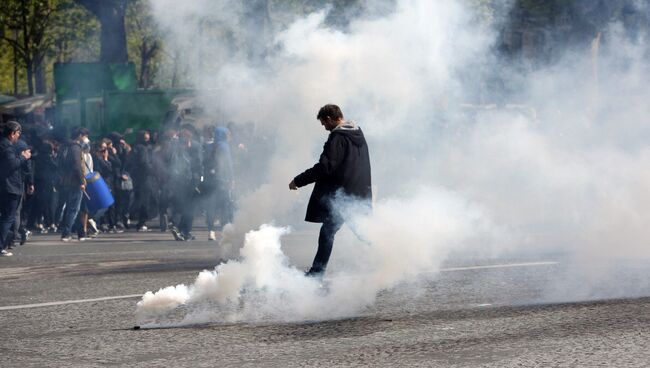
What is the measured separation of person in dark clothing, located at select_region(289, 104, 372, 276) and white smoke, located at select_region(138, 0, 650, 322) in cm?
26

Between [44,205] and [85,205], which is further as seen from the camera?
[44,205]

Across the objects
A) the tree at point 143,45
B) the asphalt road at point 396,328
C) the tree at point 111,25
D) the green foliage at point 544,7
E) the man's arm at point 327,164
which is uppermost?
the tree at point 143,45

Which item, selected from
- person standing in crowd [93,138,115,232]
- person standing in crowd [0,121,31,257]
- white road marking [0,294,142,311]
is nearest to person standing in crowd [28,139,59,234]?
person standing in crowd [93,138,115,232]

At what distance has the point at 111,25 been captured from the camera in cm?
2736

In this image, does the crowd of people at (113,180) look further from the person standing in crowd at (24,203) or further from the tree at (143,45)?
the tree at (143,45)

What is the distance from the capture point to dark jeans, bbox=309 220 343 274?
34.3ft

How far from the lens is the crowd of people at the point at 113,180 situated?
1738 cm

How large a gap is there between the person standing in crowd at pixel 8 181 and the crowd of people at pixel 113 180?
14mm

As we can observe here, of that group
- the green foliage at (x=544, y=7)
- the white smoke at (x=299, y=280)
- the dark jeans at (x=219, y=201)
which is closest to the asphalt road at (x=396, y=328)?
the white smoke at (x=299, y=280)

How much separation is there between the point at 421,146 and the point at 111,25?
895 cm

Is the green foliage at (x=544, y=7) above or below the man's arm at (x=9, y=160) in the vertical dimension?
above

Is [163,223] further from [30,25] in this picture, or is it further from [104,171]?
[30,25]

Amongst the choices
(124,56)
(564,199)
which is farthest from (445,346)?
(124,56)

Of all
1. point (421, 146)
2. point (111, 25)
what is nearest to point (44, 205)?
point (111, 25)
